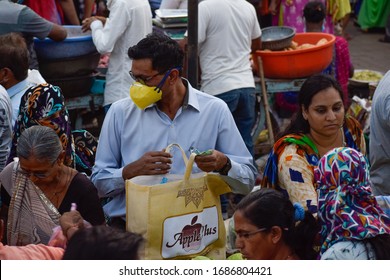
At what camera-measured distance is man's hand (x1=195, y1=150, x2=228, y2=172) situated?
4.07 m

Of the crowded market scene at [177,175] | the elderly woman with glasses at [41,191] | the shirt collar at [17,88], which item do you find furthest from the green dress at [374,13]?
the elderly woman with glasses at [41,191]

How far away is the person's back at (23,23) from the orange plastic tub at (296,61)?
202 centimetres

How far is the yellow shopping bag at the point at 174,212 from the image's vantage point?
156 inches

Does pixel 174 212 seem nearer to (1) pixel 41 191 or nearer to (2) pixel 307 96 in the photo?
(1) pixel 41 191

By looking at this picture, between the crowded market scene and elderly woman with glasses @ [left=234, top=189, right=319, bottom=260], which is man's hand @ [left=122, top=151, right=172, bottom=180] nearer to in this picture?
the crowded market scene

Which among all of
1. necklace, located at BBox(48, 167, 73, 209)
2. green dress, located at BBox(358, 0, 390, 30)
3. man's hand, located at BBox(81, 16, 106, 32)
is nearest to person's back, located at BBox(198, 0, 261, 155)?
man's hand, located at BBox(81, 16, 106, 32)

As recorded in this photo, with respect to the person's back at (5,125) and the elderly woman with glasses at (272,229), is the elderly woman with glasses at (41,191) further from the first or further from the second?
the elderly woman with glasses at (272,229)

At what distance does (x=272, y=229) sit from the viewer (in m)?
3.68

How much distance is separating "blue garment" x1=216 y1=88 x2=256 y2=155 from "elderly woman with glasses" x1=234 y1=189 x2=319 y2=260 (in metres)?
3.20

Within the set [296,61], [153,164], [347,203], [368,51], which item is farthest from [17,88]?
[368,51]

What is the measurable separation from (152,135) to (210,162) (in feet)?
1.37

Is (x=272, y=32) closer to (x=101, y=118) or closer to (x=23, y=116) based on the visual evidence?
(x=101, y=118)

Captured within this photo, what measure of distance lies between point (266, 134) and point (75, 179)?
4.26 meters
